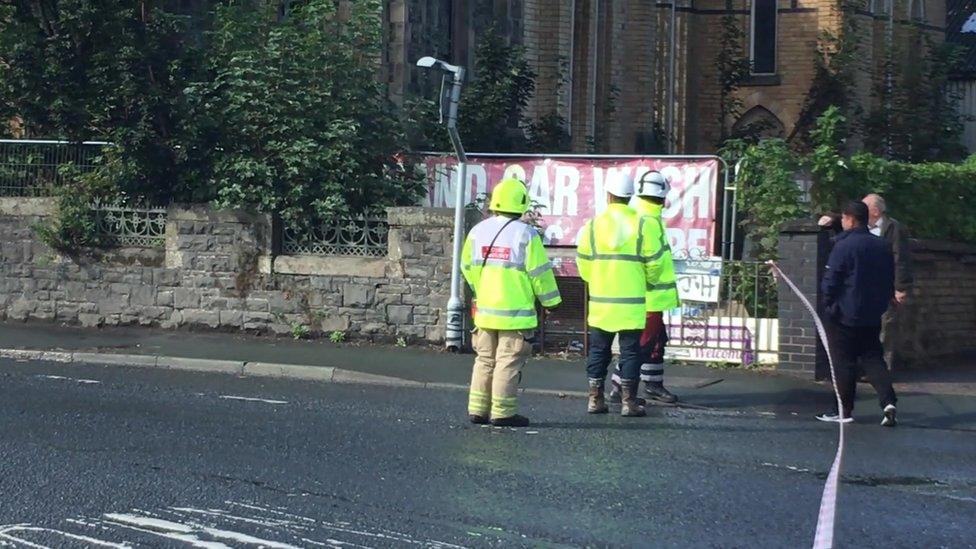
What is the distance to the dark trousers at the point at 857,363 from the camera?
10.2 meters

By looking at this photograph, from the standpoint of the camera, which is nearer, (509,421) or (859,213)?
(509,421)

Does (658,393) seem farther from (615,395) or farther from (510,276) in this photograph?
(510,276)

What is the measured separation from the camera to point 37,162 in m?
16.4

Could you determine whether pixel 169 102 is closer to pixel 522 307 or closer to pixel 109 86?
pixel 109 86

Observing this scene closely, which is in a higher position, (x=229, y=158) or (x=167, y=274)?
(x=229, y=158)

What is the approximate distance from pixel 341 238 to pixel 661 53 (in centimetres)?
1667

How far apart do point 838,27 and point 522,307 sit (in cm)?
2149

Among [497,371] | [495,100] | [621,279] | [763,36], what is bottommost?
[497,371]

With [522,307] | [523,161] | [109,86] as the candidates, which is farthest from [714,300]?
[109,86]

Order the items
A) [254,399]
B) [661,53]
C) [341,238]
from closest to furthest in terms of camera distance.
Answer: [254,399] → [341,238] → [661,53]

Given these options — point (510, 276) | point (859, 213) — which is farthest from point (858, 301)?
point (510, 276)

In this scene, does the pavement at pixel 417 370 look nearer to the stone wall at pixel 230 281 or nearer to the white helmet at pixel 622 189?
the stone wall at pixel 230 281

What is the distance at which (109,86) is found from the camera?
51.6 ft

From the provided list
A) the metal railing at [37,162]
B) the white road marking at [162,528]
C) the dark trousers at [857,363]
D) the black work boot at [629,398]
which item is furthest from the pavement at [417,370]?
the white road marking at [162,528]
